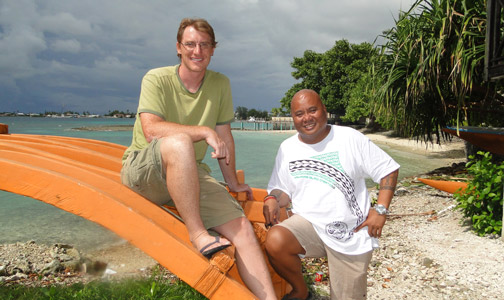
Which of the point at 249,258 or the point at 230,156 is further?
the point at 230,156

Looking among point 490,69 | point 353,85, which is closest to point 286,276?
point 490,69

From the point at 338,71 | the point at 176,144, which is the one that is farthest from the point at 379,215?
the point at 338,71

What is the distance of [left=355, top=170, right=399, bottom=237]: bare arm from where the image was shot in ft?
7.58

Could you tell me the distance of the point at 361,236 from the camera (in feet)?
7.63

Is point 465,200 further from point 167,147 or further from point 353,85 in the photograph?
point 353,85

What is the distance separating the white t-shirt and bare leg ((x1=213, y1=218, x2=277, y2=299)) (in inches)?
15.9

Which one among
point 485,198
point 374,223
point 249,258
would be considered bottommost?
point 485,198

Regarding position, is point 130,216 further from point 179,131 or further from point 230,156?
point 230,156

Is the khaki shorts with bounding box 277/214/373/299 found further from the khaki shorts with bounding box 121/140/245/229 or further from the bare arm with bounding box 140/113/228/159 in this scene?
the bare arm with bounding box 140/113/228/159

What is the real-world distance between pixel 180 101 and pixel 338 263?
5.12ft

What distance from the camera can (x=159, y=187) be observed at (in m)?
2.39

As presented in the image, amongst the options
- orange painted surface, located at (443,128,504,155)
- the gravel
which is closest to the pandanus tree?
orange painted surface, located at (443,128,504,155)

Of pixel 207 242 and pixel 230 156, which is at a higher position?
pixel 230 156

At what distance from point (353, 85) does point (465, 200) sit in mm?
Result: 35860
